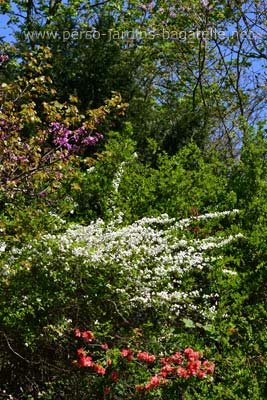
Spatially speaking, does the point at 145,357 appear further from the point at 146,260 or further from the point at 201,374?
the point at 146,260

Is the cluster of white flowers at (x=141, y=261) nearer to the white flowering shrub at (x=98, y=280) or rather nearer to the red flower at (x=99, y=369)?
the white flowering shrub at (x=98, y=280)

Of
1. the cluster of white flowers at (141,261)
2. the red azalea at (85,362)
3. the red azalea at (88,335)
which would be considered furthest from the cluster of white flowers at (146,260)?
the red azalea at (85,362)

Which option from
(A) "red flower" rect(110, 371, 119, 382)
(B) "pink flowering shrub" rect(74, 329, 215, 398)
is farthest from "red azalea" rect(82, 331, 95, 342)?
(A) "red flower" rect(110, 371, 119, 382)

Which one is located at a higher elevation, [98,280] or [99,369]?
[98,280]

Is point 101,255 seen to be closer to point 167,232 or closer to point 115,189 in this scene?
point 167,232

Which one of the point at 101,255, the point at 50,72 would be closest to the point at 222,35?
the point at 50,72

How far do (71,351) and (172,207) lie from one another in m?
1.63

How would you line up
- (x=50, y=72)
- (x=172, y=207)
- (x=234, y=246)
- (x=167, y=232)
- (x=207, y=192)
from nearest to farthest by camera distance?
(x=167, y=232)
(x=234, y=246)
(x=172, y=207)
(x=207, y=192)
(x=50, y=72)

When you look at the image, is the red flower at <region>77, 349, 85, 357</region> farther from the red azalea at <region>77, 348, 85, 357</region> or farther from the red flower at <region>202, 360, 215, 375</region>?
the red flower at <region>202, 360, 215, 375</region>

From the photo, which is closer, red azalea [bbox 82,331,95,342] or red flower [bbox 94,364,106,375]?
red flower [bbox 94,364,106,375]

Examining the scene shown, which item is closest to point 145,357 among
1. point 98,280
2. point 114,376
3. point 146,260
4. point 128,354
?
point 128,354

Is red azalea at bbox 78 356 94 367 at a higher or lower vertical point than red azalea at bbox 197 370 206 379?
higher

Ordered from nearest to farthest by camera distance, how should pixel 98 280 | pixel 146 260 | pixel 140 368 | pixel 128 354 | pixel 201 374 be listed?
pixel 201 374 → pixel 128 354 → pixel 140 368 → pixel 98 280 → pixel 146 260

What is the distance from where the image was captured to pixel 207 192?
→ 5.54 m
